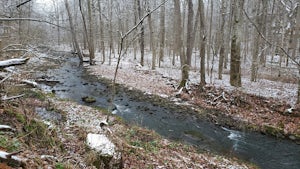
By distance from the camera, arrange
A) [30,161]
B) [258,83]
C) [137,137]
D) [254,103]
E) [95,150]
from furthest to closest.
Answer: [258,83] → [254,103] → [137,137] → [95,150] → [30,161]

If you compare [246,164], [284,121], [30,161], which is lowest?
[246,164]

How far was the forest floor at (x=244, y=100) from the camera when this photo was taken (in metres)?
11.5

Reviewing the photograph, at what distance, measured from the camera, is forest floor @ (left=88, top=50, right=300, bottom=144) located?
11477 mm

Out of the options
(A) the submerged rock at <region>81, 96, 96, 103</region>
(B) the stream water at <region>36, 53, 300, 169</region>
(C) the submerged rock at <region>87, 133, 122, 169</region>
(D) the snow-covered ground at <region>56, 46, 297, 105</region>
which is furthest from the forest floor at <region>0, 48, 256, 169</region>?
(D) the snow-covered ground at <region>56, 46, 297, 105</region>

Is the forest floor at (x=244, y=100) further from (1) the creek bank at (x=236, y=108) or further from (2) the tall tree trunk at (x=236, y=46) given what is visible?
(2) the tall tree trunk at (x=236, y=46)

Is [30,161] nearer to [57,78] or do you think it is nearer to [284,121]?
[284,121]

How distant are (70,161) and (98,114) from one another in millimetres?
5304

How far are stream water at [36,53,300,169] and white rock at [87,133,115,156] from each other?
4.30m

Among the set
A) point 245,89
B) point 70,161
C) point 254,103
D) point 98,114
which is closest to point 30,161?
point 70,161

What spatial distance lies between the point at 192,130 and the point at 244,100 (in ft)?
14.6

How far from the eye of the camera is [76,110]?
10961 millimetres

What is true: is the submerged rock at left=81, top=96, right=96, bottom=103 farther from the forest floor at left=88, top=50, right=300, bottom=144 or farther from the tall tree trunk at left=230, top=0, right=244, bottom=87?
Answer: the tall tree trunk at left=230, top=0, right=244, bottom=87

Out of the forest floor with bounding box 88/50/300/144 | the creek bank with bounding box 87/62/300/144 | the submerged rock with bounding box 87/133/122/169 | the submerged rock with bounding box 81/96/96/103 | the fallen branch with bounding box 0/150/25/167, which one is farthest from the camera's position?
the submerged rock with bounding box 81/96/96/103

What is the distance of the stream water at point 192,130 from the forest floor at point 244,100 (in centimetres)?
72
